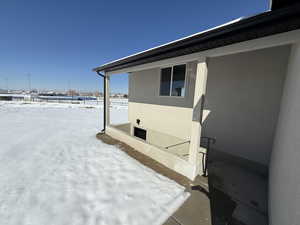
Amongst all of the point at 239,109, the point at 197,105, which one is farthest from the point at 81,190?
the point at 239,109

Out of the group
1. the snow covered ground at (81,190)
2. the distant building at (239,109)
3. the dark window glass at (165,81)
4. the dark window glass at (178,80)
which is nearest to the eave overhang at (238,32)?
the distant building at (239,109)

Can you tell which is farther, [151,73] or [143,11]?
[143,11]

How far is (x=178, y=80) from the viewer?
4.25 metres

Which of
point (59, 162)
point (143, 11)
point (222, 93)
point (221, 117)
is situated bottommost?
point (59, 162)

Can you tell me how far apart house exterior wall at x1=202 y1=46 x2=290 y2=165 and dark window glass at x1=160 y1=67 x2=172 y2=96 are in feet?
4.58

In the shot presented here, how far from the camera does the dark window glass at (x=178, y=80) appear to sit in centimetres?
415

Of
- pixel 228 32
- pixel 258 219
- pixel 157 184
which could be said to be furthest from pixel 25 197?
pixel 228 32

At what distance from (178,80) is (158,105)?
1.31 metres

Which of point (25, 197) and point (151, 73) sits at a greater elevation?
point (151, 73)

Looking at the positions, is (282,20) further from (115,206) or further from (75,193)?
(75,193)

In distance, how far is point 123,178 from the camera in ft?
9.00

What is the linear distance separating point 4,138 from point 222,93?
840 centimetres

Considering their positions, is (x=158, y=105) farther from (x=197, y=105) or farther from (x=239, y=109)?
(x=239, y=109)

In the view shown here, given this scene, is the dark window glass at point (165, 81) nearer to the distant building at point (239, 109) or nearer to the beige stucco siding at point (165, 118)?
the distant building at point (239, 109)
